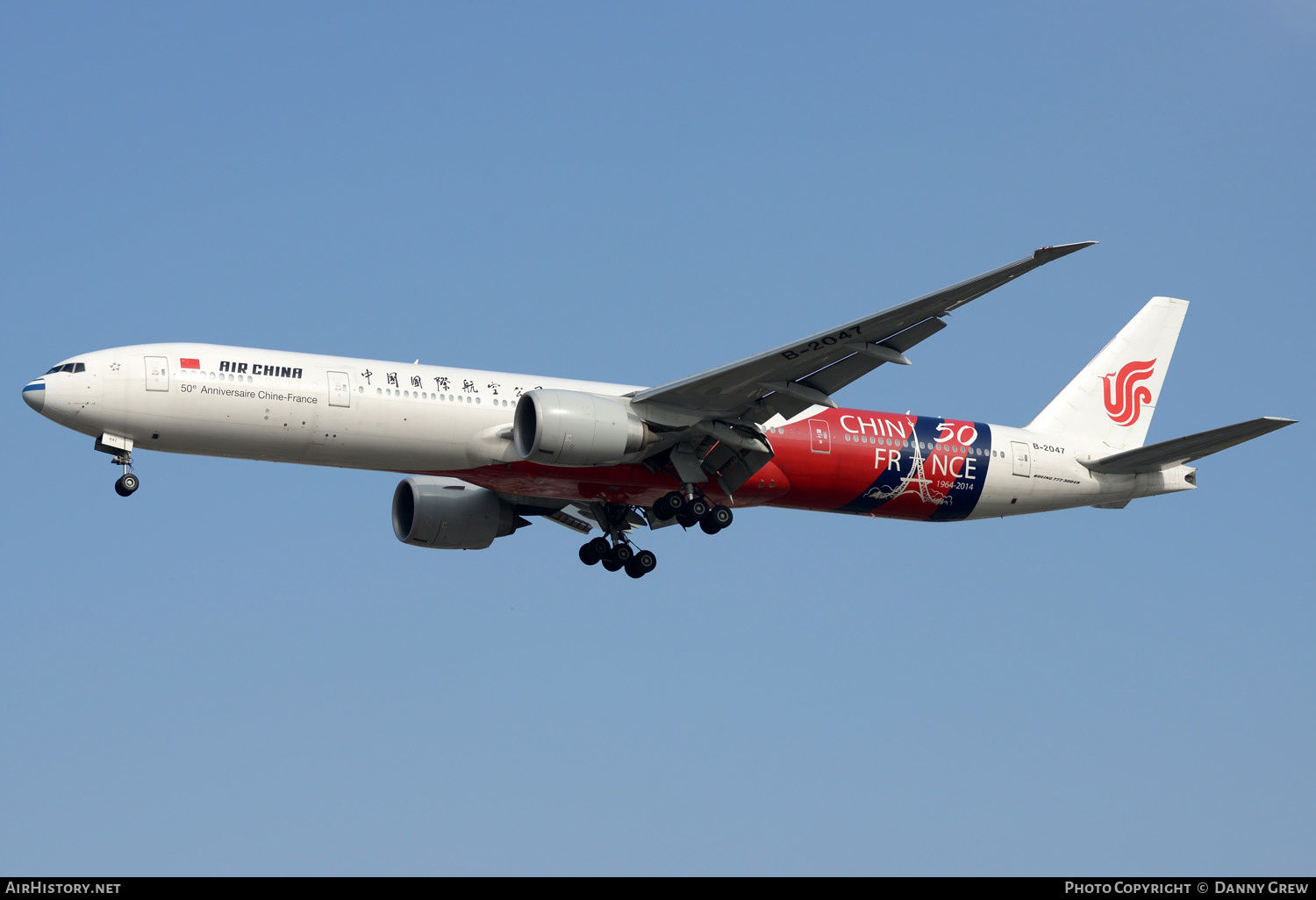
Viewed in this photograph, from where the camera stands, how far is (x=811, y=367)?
34469mm

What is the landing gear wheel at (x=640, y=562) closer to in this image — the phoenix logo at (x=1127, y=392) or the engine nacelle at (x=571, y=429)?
the engine nacelle at (x=571, y=429)

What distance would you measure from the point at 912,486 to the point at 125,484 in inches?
741

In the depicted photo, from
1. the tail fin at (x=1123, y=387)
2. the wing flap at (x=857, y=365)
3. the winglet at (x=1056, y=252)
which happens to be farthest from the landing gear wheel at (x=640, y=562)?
the winglet at (x=1056, y=252)

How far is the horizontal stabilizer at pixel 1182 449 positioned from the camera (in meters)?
34.8

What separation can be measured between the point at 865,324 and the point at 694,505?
22.5ft

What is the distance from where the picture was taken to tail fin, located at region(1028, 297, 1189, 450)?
41.9 m

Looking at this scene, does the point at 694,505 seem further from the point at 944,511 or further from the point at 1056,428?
the point at 1056,428

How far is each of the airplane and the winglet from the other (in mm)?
40

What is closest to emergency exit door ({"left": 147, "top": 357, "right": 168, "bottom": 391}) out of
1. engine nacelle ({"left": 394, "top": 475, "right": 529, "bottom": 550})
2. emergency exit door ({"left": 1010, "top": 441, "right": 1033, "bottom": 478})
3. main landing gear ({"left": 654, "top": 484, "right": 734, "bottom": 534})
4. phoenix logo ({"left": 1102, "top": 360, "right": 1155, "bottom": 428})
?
engine nacelle ({"left": 394, "top": 475, "right": 529, "bottom": 550})

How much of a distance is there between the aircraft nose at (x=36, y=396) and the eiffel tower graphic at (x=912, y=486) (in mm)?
19350

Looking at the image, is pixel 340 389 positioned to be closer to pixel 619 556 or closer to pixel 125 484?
pixel 125 484

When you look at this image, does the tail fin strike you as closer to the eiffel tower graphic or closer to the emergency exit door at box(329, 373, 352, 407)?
the eiffel tower graphic
